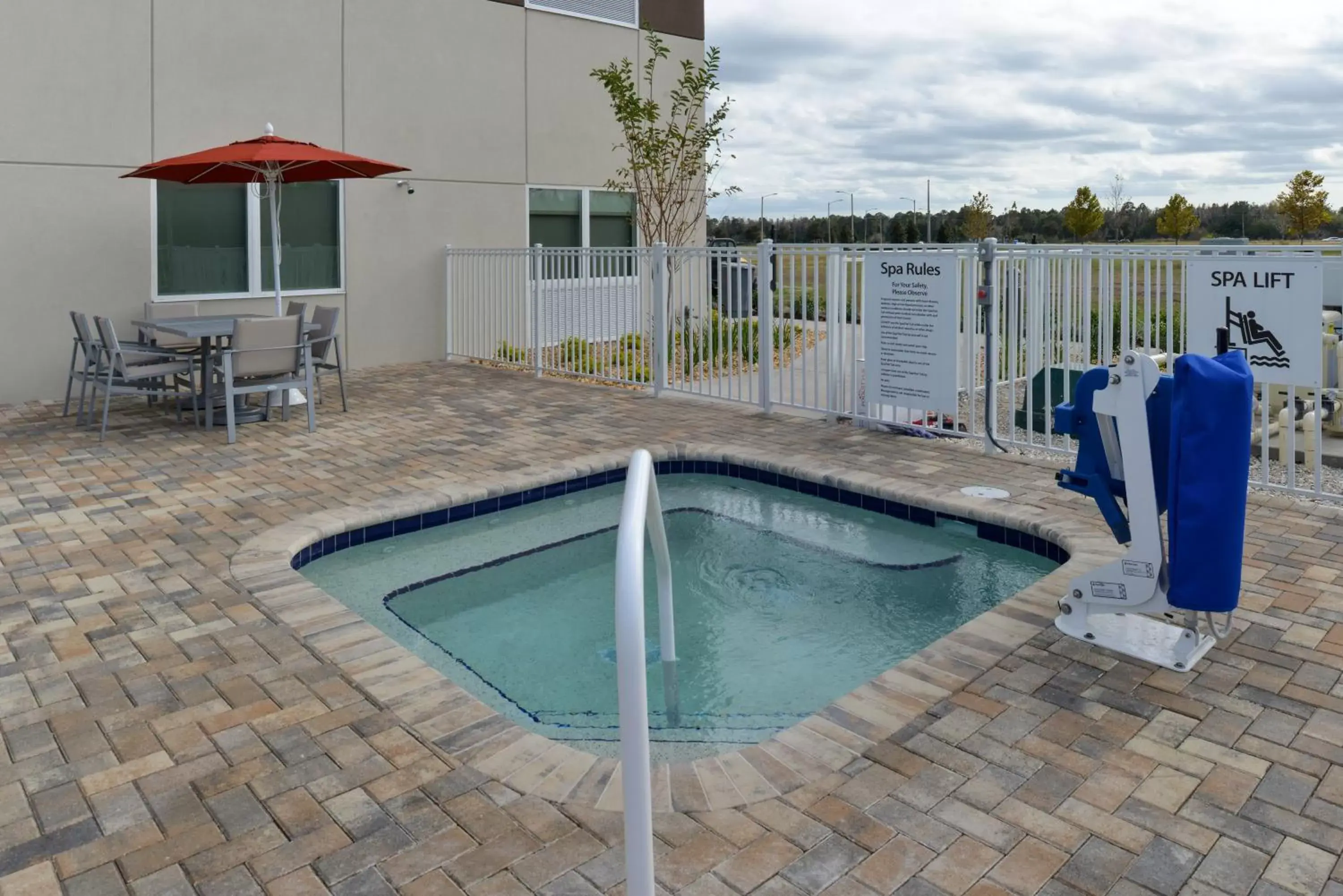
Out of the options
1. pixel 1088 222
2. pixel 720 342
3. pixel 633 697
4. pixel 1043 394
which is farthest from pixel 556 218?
pixel 1088 222

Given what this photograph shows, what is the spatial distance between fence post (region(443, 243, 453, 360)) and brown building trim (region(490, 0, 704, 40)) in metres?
4.49

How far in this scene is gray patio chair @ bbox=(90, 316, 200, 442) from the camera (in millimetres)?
6980

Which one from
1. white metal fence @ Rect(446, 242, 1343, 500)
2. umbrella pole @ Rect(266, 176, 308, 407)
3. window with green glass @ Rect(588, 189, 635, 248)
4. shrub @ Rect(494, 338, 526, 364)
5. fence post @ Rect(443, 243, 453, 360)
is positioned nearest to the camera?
white metal fence @ Rect(446, 242, 1343, 500)

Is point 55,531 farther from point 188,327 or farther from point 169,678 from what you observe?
point 188,327

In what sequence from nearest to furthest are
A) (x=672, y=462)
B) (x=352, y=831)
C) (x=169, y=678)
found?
1. (x=352, y=831)
2. (x=169, y=678)
3. (x=672, y=462)

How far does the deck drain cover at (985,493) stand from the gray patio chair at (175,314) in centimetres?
659

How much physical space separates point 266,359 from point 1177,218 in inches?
1479

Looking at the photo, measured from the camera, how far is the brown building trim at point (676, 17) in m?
13.7

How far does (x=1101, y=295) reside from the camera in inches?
223

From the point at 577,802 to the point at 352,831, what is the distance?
54cm

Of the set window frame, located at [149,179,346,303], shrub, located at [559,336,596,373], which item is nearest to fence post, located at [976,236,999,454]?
shrub, located at [559,336,596,373]

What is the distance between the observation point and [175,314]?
931cm

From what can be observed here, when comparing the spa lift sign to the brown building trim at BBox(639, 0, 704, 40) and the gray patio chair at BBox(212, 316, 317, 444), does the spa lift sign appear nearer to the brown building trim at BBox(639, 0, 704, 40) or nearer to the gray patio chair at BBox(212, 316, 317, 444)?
the gray patio chair at BBox(212, 316, 317, 444)

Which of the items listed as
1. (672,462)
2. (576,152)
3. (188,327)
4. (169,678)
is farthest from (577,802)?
(576,152)
